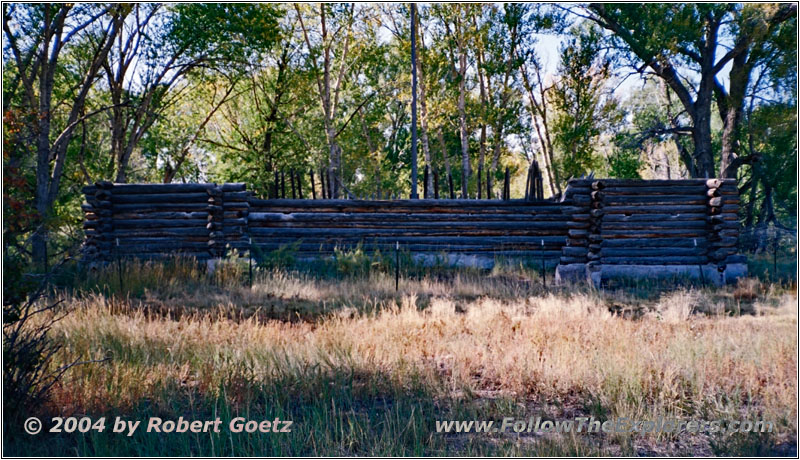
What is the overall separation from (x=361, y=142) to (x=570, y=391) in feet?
105

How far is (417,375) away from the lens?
18.6ft

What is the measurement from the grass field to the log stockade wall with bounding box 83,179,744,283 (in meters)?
4.34

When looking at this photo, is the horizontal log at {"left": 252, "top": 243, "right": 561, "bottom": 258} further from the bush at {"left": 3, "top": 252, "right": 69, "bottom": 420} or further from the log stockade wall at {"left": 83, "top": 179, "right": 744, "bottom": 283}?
the bush at {"left": 3, "top": 252, "right": 69, "bottom": 420}

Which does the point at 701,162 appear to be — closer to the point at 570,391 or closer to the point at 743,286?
the point at 743,286

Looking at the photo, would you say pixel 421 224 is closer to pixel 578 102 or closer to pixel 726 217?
pixel 726 217

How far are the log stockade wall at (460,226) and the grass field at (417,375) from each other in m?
4.34

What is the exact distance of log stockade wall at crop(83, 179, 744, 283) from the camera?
529 inches

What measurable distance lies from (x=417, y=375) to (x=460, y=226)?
908 cm

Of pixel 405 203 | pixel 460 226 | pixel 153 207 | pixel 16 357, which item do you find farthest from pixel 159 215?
pixel 16 357

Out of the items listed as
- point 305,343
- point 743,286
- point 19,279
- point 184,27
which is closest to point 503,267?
point 743,286

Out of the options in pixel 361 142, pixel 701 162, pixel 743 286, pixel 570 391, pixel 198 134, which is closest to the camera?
pixel 570 391

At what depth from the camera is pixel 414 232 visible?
14625 millimetres

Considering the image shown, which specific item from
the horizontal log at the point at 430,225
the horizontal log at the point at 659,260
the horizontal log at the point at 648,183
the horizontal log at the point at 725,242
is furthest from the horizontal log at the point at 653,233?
the horizontal log at the point at 430,225

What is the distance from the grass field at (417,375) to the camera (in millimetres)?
4336
